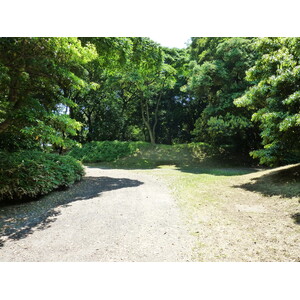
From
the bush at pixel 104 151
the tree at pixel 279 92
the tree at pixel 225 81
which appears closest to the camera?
the tree at pixel 279 92

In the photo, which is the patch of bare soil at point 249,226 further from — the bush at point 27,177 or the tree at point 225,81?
the tree at point 225,81

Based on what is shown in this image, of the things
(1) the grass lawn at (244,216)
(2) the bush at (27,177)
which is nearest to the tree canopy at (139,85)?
(2) the bush at (27,177)

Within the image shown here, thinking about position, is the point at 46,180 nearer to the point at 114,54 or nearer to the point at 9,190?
the point at 9,190

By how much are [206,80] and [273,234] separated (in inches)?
492

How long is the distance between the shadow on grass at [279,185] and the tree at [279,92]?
0.70 metres

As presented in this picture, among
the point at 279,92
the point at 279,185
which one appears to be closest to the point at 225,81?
the point at 279,92

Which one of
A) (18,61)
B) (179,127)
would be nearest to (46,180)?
(18,61)

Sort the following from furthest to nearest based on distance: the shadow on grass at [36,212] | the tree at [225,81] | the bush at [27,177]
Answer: the tree at [225,81], the bush at [27,177], the shadow on grass at [36,212]

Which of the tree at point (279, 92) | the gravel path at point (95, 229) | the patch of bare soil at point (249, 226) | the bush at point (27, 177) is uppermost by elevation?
the tree at point (279, 92)

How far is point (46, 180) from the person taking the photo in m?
6.04

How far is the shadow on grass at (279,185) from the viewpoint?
6.25 meters

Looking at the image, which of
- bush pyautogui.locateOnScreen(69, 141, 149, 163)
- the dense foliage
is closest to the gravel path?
the dense foliage

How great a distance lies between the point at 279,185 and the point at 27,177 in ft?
24.7

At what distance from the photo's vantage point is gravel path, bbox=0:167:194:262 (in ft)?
10.1
